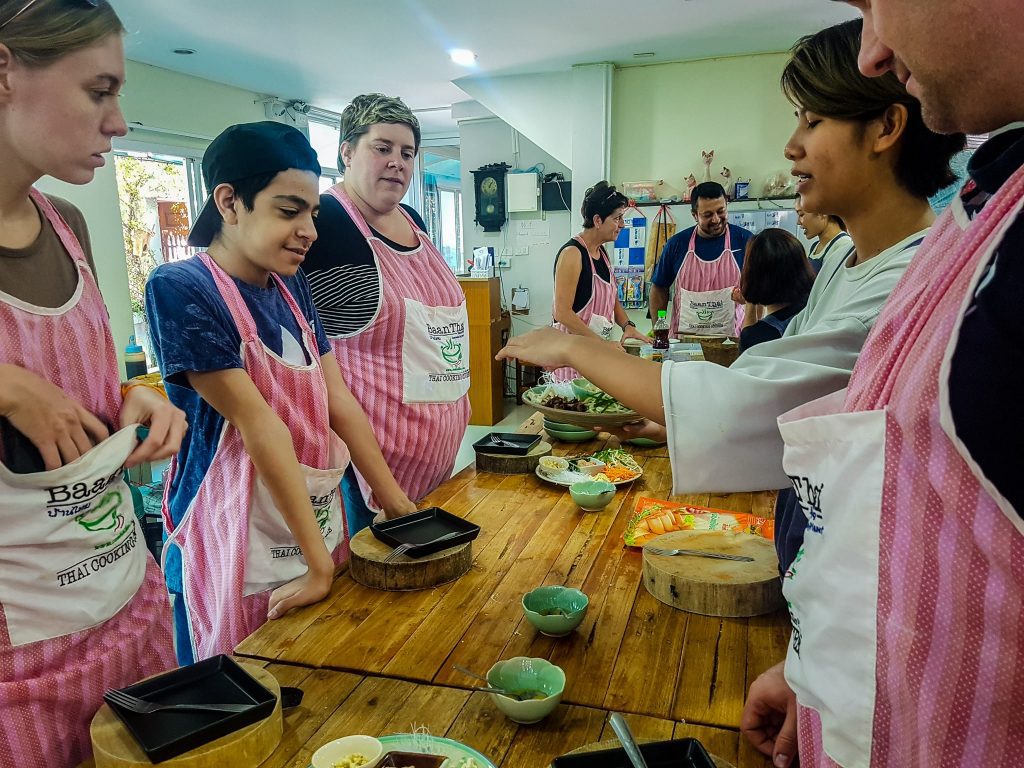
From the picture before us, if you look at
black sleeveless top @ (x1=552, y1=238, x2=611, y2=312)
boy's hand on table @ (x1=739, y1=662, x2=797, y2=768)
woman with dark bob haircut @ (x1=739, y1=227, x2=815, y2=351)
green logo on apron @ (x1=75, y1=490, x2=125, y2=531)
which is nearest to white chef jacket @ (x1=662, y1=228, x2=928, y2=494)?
boy's hand on table @ (x1=739, y1=662, x2=797, y2=768)

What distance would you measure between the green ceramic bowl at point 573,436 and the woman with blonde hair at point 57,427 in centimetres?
144

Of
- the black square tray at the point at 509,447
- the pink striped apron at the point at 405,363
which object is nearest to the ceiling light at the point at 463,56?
the pink striped apron at the point at 405,363

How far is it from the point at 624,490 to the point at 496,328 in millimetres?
4907

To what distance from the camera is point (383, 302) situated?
6.81 feet

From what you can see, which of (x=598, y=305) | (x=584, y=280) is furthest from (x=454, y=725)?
(x=598, y=305)

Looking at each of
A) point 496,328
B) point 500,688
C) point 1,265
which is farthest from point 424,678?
point 496,328

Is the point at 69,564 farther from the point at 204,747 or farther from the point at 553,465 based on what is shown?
the point at 553,465

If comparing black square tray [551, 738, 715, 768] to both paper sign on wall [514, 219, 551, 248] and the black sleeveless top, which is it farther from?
paper sign on wall [514, 219, 551, 248]

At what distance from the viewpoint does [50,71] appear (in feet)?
3.32

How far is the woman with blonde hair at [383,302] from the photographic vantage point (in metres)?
2.06

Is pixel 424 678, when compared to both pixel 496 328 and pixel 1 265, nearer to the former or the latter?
pixel 1 265

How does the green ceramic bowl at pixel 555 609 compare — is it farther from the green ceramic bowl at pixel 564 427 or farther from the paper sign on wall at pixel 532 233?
the paper sign on wall at pixel 532 233

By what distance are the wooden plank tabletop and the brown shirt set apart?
30.0 inches

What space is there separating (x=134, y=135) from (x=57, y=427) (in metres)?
5.59
